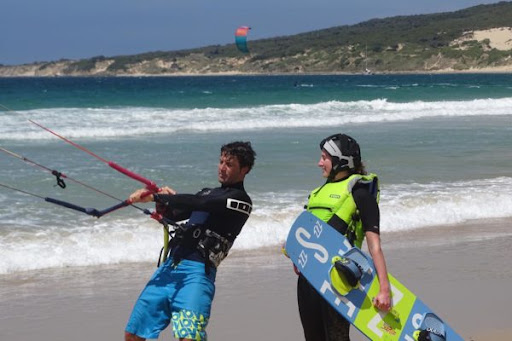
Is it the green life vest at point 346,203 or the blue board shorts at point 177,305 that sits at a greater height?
the green life vest at point 346,203

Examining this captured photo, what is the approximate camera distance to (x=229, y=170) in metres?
4.05

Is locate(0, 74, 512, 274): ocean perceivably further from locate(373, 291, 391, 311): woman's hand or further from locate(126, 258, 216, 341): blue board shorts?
locate(373, 291, 391, 311): woman's hand

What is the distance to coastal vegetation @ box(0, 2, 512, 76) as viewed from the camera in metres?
120

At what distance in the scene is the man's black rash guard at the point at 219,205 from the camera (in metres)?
3.93

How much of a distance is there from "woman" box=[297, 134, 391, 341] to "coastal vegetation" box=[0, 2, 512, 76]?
112929mm

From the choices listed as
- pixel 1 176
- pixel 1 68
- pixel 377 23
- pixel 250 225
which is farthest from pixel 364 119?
pixel 1 68

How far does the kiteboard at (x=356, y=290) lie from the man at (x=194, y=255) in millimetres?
385

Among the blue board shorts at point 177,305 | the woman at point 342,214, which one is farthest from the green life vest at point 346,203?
the blue board shorts at point 177,305

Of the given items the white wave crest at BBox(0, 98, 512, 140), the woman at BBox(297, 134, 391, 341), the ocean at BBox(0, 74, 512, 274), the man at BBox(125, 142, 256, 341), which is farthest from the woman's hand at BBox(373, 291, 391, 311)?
the white wave crest at BBox(0, 98, 512, 140)

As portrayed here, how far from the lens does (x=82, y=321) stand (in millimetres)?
6031

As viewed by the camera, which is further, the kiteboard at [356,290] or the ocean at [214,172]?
the ocean at [214,172]

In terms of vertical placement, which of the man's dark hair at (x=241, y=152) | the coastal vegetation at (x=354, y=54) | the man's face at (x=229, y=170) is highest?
the man's dark hair at (x=241, y=152)

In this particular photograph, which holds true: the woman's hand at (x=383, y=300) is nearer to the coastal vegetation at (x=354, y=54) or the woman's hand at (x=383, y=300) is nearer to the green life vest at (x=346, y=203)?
the green life vest at (x=346, y=203)

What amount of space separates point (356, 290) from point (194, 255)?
79 centimetres
